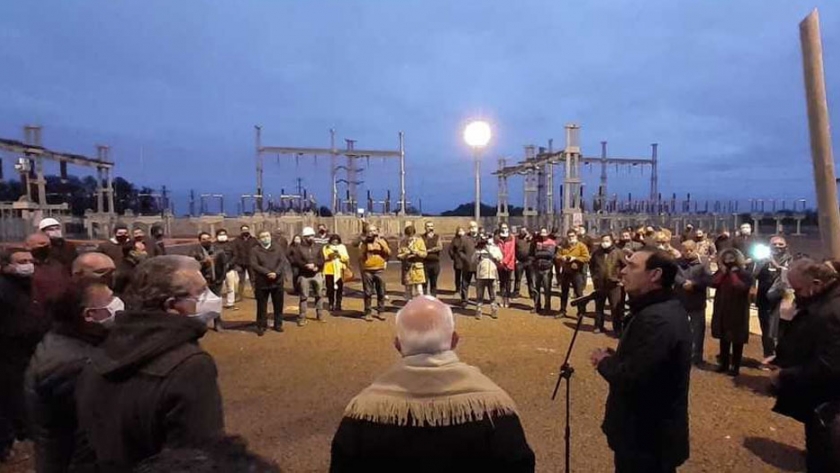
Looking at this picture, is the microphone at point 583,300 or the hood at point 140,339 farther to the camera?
the microphone at point 583,300

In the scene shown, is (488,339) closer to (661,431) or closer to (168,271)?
(661,431)

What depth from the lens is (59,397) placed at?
115 inches

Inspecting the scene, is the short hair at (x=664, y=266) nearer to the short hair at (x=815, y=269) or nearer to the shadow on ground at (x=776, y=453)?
the short hair at (x=815, y=269)

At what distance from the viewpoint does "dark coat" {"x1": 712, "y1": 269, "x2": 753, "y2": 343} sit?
25.0 feet

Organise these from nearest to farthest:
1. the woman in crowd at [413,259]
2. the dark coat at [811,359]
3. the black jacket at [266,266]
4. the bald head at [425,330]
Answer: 1. the bald head at [425,330]
2. the dark coat at [811,359]
3. the black jacket at [266,266]
4. the woman in crowd at [413,259]

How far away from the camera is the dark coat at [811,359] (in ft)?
10.8

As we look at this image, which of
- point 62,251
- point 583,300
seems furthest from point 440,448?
point 62,251

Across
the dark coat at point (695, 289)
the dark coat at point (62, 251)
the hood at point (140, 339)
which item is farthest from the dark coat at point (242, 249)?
the hood at point (140, 339)

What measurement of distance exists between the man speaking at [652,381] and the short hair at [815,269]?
1.20 meters

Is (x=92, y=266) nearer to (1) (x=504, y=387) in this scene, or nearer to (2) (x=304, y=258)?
(1) (x=504, y=387)

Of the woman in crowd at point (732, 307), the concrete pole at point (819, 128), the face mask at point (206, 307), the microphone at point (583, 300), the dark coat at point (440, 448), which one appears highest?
the concrete pole at point (819, 128)

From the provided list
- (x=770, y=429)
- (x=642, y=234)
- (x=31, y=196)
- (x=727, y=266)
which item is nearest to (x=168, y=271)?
(x=770, y=429)

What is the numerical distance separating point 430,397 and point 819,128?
3.45m

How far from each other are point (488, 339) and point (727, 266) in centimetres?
405
